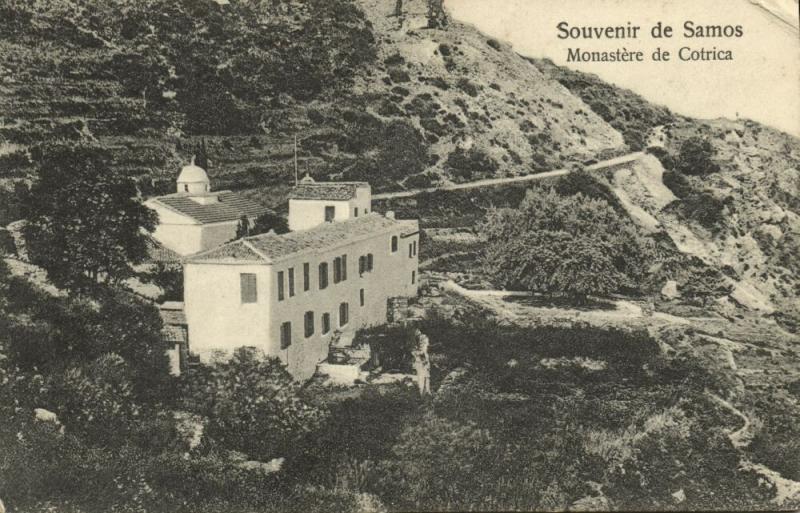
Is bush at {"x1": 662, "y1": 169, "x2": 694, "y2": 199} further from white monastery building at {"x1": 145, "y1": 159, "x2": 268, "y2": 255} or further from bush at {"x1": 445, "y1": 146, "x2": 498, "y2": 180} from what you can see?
white monastery building at {"x1": 145, "y1": 159, "x2": 268, "y2": 255}

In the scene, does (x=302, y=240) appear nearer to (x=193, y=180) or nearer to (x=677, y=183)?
(x=193, y=180)

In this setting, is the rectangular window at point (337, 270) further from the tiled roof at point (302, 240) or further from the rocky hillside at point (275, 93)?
the rocky hillside at point (275, 93)

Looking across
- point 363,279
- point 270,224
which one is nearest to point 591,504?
point 363,279

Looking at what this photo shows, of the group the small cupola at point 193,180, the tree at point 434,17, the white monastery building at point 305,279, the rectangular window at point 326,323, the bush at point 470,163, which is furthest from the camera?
the bush at point 470,163

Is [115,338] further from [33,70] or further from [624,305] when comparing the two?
[624,305]

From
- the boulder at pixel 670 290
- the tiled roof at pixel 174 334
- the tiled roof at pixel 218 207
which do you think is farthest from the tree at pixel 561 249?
the tiled roof at pixel 174 334
